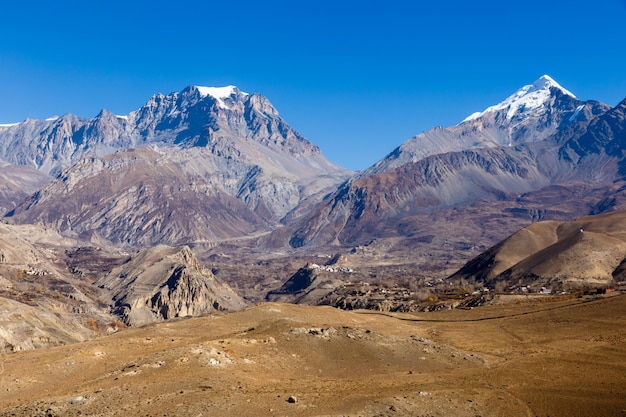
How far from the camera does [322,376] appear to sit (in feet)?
174

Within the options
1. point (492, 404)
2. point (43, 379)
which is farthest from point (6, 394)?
point (492, 404)

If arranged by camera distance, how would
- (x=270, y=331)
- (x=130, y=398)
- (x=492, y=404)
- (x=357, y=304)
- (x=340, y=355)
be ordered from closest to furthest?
(x=130, y=398) < (x=492, y=404) < (x=340, y=355) < (x=270, y=331) < (x=357, y=304)

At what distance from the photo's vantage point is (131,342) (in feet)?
219

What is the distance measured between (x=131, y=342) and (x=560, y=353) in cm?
4820

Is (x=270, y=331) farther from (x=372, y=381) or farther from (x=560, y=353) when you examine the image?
(x=560, y=353)

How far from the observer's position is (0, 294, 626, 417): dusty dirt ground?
4166cm

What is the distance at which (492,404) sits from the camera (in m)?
45.4

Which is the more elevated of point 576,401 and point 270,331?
point 270,331

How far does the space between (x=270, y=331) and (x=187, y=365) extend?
52.1 ft

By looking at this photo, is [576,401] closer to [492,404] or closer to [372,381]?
[492,404]

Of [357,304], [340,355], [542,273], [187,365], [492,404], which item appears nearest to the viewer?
[492,404]

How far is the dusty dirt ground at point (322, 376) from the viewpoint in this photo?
4166 cm

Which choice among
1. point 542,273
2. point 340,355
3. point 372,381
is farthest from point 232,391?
point 542,273

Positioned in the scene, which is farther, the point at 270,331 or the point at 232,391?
Result: the point at 270,331
